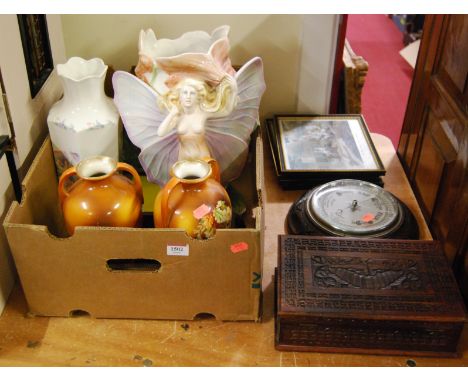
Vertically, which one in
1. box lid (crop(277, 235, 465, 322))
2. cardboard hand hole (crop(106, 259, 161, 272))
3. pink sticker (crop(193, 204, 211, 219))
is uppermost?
pink sticker (crop(193, 204, 211, 219))

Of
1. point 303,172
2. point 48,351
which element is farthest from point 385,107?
point 48,351

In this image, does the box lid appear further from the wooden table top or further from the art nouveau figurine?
the art nouveau figurine

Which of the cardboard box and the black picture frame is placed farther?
the black picture frame

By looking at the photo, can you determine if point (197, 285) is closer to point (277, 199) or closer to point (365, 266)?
point (365, 266)

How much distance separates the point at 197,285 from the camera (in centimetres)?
106

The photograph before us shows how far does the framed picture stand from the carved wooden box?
39cm

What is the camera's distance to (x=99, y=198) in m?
1.08

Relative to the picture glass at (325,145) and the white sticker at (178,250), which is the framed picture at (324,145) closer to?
the picture glass at (325,145)

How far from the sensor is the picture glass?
58.6 inches

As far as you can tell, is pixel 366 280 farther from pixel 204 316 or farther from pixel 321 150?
pixel 321 150

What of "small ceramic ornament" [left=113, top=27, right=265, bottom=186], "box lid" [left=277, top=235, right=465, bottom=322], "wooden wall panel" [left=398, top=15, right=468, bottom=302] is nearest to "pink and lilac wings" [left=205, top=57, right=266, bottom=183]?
"small ceramic ornament" [left=113, top=27, right=265, bottom=186]

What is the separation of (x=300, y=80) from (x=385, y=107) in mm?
1650

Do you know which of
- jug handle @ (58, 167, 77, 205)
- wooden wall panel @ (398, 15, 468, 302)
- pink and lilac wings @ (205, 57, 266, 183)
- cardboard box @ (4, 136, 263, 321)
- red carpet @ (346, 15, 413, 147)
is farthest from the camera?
red carpet @ (346, 15, 413, 147)

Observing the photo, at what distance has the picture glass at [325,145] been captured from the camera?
4.88 ft
